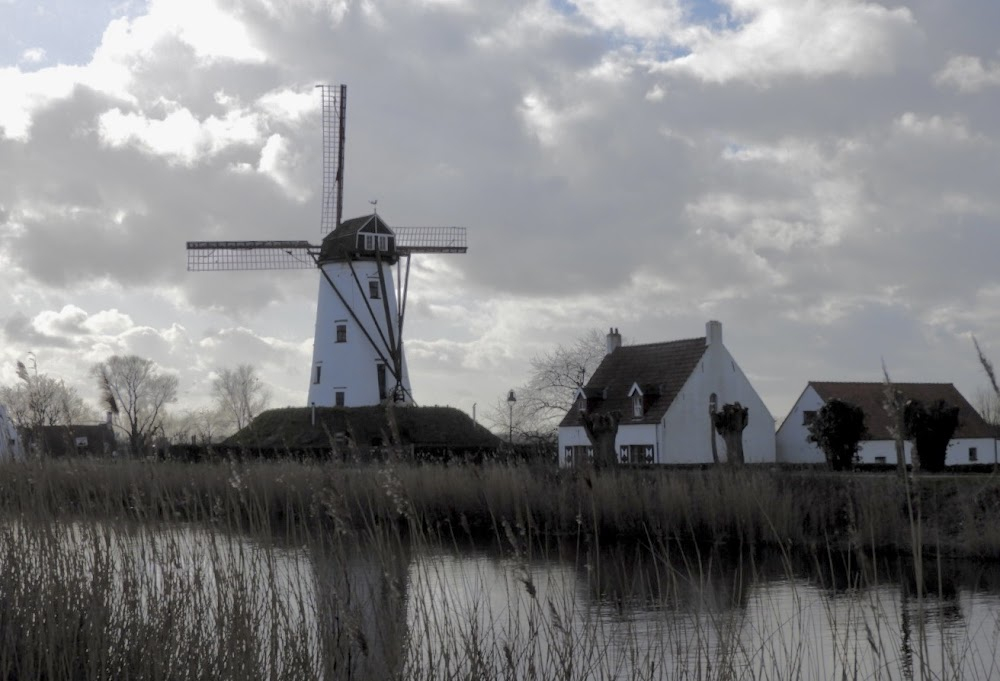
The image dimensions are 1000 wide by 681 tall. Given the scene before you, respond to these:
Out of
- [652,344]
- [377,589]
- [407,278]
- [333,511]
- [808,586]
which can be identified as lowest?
[808,586]

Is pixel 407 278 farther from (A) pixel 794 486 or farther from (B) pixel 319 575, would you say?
Result: (B) pixel 319 575

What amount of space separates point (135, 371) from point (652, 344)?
2838cm

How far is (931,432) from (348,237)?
56.6 feet

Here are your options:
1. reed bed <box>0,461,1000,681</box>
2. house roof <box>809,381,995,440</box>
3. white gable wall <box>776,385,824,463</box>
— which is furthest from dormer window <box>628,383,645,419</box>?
reed bed <box>0,461,1000,681</box>

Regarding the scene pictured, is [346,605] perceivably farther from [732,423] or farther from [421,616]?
[732,423]

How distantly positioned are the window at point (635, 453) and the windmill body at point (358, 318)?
6483mm

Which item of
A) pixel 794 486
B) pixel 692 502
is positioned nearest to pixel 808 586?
pixel 692 502

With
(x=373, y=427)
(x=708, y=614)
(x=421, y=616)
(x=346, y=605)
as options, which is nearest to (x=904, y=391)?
(x=373, y=427)

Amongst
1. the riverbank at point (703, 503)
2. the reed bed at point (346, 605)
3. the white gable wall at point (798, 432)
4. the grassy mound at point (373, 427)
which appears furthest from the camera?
the white gable wall at point (798, 432)

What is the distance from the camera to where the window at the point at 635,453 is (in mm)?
30141

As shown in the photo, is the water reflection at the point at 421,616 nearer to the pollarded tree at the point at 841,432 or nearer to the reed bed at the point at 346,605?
the reed bed at the point at 346,605

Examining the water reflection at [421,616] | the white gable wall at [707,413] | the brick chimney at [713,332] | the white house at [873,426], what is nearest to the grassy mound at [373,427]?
the white gable wall at [707,413]

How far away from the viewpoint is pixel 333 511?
142 inches

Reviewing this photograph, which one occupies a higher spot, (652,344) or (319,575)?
(652,344)
